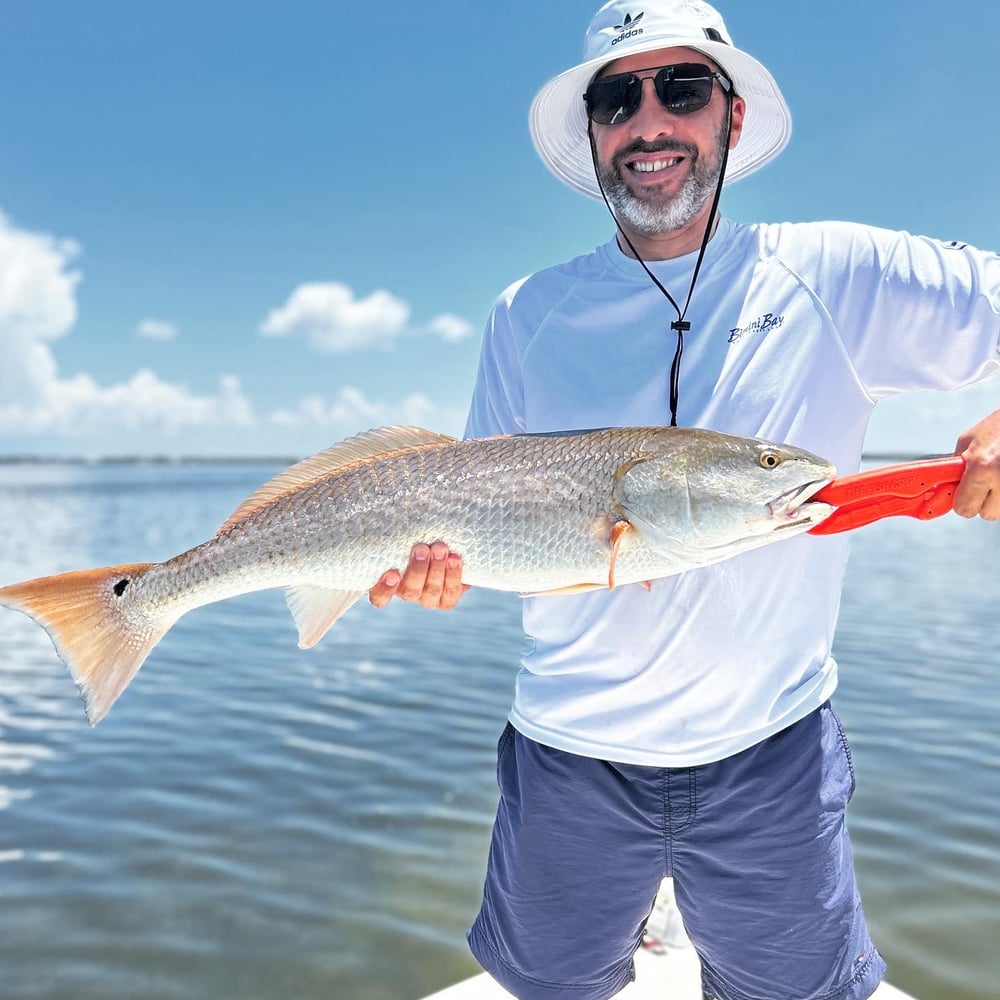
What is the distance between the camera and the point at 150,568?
357 cm

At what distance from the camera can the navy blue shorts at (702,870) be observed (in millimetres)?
3180

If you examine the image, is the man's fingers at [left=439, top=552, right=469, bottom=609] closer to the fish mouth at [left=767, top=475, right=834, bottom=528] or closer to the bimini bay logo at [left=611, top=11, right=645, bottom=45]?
the fish mouth at [left=767, top=475, right=834, bottom=528]

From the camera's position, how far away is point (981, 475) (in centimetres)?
262

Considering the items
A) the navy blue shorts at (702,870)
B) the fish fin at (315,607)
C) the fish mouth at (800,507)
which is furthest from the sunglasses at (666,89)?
the navy blue shorts at (702,870)

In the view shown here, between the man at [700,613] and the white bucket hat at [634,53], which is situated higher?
the white bucket hat at [634,53]

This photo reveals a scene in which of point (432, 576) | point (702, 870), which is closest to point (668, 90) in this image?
point (432, 576)

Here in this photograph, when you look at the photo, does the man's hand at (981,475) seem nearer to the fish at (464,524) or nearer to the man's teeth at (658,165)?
the fish at (464,524)

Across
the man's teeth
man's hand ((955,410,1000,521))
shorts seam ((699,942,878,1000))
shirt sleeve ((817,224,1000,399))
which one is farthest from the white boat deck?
the man's teeth

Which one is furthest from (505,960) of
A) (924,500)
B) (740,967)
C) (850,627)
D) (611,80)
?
(850,627)

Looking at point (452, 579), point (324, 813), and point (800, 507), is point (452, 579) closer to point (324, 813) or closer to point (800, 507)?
point (800, 507)

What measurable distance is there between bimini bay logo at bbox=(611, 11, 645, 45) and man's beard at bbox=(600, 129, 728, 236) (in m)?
0.40

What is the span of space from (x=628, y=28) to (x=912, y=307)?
5.04 feet

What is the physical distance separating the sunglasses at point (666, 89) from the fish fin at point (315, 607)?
7.12 ft

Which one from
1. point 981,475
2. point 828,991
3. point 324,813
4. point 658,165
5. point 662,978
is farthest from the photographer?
point 324,813
